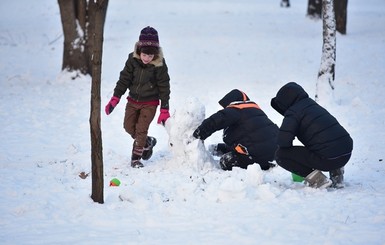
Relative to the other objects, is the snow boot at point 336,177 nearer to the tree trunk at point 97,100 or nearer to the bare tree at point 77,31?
the tree trunk at point 97,100

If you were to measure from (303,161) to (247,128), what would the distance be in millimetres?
861

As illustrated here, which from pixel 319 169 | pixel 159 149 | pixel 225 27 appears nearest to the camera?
pixel 319 169

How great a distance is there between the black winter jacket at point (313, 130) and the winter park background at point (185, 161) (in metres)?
0.44

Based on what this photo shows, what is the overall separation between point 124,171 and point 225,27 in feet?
50.8

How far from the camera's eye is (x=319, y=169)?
5.47 meters

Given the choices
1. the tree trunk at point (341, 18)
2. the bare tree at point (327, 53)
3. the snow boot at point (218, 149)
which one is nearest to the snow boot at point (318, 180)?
the snow boot at point (218, 149)

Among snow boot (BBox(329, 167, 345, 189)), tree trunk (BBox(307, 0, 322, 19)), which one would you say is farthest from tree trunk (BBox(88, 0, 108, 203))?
tree trunk (BBox(307, 0, 322, 19))

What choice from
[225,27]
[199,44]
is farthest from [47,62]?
[225,27]

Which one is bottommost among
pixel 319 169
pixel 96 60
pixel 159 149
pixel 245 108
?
pixel 159 149

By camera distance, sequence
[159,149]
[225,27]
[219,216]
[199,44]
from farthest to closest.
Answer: [225,27]
[199,44]
[159,149]
[219,216]

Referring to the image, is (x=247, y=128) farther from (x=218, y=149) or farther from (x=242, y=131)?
(x=218, y=149)

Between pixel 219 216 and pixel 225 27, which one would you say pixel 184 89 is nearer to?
pixel 219 216

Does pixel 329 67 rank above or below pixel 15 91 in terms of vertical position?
above

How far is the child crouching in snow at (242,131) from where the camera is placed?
612 centimetres
